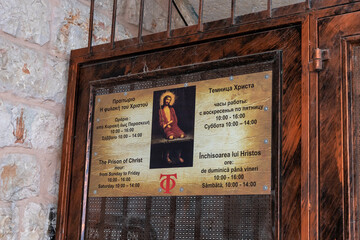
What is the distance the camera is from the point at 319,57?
1551 millimetres

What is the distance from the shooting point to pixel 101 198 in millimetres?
1959

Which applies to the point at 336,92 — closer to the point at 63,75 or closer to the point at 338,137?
the point at 338,137

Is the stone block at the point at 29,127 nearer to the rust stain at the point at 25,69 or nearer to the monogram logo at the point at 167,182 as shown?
the rust stain at the point at 25,69

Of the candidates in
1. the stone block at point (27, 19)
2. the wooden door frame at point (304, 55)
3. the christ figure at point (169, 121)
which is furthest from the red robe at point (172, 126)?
the stone block at point (27, 19)

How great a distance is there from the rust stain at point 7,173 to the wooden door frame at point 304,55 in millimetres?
196

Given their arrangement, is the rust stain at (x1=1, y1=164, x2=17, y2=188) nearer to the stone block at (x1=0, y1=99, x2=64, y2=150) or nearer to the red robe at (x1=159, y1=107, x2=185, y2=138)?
the stone block at (x1=0, y1=99, x2=64, y2=150)

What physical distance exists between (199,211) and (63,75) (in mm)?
833

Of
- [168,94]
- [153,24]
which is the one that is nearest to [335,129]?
[168,94]

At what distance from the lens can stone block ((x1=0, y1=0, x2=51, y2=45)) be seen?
6.47 feet

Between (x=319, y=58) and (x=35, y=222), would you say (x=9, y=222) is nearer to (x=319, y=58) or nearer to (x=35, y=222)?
(x=35, y=222)

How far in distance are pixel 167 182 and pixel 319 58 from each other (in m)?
0.62

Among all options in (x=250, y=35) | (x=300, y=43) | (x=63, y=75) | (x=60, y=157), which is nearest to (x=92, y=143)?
(x=60, y=157)

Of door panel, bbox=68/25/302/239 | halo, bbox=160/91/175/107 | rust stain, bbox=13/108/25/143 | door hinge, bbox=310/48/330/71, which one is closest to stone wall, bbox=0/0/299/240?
rust stain, bbox=13/108/25/143

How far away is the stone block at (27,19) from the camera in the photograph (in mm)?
1971
